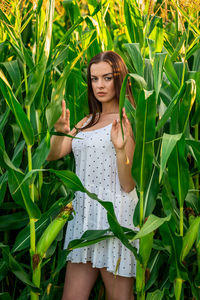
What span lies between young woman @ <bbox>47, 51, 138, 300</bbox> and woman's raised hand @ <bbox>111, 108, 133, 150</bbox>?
54mm

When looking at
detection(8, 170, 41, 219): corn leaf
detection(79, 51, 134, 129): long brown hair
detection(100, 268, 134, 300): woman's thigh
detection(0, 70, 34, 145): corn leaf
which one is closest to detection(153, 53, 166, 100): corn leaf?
detection(79, 51, 134, 129): long brown hair

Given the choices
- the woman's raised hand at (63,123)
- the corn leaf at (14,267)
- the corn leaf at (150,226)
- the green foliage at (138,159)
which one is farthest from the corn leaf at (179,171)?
the corn leaf at (14,267)

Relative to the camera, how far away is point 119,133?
1657 millimetres

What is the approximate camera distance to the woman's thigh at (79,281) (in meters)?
1.77

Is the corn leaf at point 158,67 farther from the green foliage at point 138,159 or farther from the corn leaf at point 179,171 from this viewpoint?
the corn leaf at point 179,171

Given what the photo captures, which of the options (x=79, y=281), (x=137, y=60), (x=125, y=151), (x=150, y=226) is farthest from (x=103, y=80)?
(x=79, y=281)

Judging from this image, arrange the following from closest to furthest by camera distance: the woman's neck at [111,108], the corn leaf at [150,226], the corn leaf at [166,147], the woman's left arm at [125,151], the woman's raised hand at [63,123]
Result: 1. the corn leaf at [166,147]
2. the corn leaf at [150,226]
3. the woman's left arm at [125,151]
4. the woman's raised hand at [63,123]
5. the woman's neck at [111,108]

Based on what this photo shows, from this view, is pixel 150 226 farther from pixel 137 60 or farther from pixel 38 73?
pixel 38 73

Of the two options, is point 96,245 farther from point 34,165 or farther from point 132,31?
point 132,31

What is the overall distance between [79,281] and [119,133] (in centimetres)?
62

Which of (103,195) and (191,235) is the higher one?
(103,195)

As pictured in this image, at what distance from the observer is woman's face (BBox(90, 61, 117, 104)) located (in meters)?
1.79

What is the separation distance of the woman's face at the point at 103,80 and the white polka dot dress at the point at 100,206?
0.44 feet

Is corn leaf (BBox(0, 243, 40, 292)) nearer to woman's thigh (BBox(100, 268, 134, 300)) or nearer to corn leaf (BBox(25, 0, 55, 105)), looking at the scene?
woman's thigh (BBox(100, 268, 134, 300))
